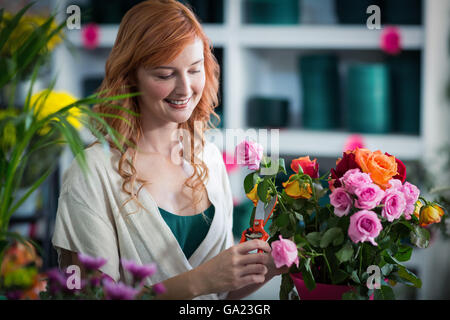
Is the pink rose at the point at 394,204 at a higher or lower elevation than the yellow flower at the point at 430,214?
higher

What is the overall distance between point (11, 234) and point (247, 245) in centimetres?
35

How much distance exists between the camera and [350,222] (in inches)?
26.1

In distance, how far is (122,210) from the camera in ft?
2.93

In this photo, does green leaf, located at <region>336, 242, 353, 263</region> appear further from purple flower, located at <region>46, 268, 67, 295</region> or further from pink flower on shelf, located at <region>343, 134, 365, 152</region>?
pink flower on shelf, located at <region>343, 134, 365, 152</region>

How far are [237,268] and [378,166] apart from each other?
0.91ft

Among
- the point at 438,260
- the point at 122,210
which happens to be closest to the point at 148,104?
the point at 122,210

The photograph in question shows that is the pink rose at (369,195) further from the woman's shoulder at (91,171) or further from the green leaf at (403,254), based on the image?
the woman's shoulder at (91,171)

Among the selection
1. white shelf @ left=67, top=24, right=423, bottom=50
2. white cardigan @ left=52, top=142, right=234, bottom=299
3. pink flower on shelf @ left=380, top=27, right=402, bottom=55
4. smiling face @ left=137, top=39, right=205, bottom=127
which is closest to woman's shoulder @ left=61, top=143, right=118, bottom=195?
white cardigan @ left=52, top=142, right=234, bottom=299

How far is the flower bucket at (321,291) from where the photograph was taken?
0.71 m

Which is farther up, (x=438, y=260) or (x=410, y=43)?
(x=410, y=43)

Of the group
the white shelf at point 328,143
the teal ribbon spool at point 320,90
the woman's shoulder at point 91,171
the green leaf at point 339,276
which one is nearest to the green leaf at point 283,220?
the green leaf at point 339,276

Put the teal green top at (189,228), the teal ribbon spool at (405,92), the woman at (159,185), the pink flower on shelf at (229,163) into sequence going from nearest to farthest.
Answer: the woman at (159,185), the teal green top at (189,228), the pink flower on shelf at (229,163), the teal ribbon spool at (405,92)

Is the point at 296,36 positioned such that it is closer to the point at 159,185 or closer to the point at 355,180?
the point at 159,185
